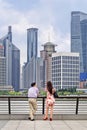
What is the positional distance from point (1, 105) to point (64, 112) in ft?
10.3

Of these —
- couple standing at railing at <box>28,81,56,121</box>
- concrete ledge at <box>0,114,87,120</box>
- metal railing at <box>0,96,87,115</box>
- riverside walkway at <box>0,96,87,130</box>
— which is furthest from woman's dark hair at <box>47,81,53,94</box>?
concrete ledge at <box>0,114,87,120</box>

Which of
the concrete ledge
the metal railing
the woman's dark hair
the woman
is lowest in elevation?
the concrete ledge

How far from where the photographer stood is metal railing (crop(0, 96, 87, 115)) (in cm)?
2017

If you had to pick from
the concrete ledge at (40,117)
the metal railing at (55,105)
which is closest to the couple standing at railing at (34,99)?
the concrete ledge at (40,117)

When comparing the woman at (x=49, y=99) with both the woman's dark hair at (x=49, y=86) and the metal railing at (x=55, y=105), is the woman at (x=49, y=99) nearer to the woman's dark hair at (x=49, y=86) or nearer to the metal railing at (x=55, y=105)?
the woman's dark hair at (x=49, y=86)

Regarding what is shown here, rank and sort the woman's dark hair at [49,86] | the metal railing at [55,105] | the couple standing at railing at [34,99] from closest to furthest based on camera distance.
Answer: the woman's dark hair at [49,86], the couple standing at railing at [34,99], the metal railing at [55,105]

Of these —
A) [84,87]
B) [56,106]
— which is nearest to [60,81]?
[84,87]

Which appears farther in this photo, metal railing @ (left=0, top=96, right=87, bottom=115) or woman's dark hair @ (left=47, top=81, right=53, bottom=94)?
metal railing @ (left=0, top=96, right=87, bottom=115)

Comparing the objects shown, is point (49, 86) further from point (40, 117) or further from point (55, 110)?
point (55, 110)

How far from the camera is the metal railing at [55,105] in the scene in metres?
20.2

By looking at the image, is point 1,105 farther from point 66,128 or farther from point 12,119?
point 66,128

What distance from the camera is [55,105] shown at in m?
20.7

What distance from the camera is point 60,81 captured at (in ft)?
656

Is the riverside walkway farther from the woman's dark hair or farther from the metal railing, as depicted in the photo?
the woman's dark hair
